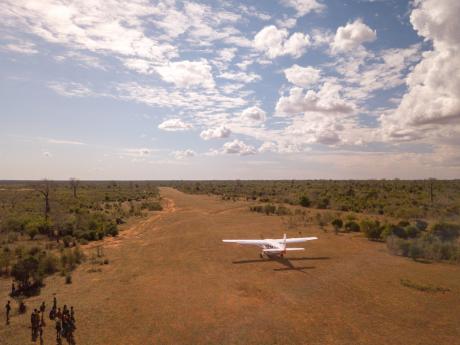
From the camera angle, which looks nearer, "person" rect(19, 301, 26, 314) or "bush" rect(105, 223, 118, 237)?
"person" rect(19, 301, 26, 314)

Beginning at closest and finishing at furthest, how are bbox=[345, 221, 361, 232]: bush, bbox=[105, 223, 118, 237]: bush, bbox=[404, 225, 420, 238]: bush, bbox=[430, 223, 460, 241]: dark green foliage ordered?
bbox=[430, 223, 460, 241]: dark green foliage < bbox=[404, 225, 420, 238]: bush < bbox=[105, 223, 118, 237]: bush < bbox=[345, 221, 361, 232]: bush

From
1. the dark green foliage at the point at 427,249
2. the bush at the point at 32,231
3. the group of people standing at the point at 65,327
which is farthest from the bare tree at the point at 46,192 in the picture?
the dark green foliage at the point at 427,249

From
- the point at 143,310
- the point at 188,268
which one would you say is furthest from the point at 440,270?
the point at 143,310

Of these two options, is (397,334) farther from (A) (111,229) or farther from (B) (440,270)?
(A) (111,229)

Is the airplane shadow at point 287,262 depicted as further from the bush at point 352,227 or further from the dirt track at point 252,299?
the bush at point 352,227

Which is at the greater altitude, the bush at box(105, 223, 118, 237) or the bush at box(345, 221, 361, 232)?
the bush at box(345, 221, 361, 232)

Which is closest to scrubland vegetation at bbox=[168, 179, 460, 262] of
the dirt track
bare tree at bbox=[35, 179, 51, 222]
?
the dirt track

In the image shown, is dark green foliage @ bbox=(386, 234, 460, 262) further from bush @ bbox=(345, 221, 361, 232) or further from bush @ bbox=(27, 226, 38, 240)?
bush @ bbox=(27, 226, 38, 240)

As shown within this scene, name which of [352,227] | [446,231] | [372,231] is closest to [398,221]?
[352,227]
